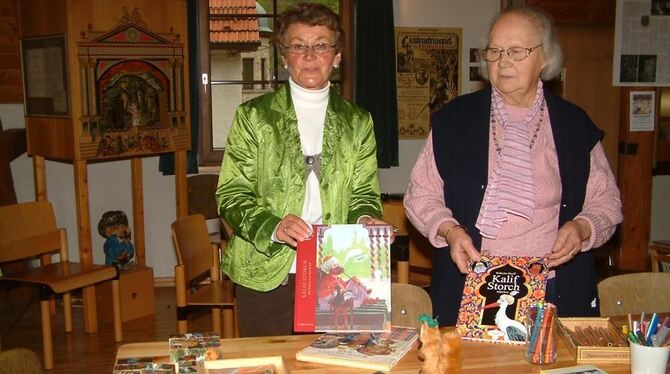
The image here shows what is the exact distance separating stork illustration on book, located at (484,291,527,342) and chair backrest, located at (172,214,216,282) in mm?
1911

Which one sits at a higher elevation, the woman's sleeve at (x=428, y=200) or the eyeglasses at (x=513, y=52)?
the eyeglasses at (x=513, y=52)

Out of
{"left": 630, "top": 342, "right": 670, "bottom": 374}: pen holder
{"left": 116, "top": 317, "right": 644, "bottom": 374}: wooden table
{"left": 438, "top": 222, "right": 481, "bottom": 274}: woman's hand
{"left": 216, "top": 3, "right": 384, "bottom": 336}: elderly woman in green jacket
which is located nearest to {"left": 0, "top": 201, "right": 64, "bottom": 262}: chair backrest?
{"left": 216, "top": 3, "right": 384, "bottom": 336}: elderly woman in green jacket

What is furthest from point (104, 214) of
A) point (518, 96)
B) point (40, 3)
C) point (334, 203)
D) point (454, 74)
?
point (518, 96)

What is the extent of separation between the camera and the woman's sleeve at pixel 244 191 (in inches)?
86.8

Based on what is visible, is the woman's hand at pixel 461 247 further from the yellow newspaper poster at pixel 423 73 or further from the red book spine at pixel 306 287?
the yellow newspaper poster at pixel 423 73

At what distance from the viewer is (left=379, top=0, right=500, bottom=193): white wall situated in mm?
6125

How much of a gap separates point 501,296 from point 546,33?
810 millimetres

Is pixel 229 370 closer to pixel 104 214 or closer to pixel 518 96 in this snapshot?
pixel 518 96

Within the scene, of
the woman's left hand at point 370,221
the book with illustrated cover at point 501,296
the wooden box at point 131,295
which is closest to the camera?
the book with illustrated cover at point 501,296

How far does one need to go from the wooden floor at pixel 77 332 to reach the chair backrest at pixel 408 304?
2.27m

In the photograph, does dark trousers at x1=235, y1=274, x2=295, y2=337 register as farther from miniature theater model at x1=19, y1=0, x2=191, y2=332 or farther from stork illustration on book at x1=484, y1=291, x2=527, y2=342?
miniature theater model at x1=19, y1=0, x2=191, y2=332

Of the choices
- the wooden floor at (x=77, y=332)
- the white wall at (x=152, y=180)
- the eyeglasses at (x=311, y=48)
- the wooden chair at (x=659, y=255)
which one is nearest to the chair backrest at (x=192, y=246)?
the wooden floor at (x=77, y=332)

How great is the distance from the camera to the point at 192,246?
3.74 metres

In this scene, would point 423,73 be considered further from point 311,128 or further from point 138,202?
point 311,128
